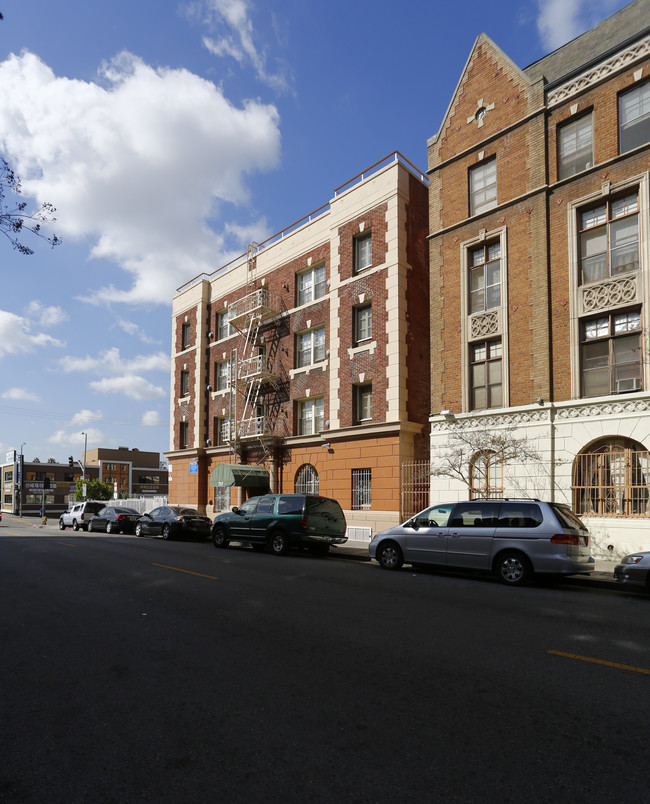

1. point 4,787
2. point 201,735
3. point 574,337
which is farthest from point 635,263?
point 4,787

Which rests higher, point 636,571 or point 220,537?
point 636,571

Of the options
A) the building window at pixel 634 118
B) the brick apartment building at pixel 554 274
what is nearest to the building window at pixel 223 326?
the brick apartment building at pixel 554 274

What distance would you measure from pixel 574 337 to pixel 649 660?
12.1 m

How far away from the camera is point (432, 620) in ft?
25.4

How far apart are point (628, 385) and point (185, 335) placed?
26.1 m

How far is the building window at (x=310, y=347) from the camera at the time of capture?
2550 cm

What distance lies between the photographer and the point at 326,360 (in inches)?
971

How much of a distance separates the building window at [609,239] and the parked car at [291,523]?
394 inches

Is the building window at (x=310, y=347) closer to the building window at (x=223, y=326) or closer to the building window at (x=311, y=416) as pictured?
the building window at (x=311, y=416)

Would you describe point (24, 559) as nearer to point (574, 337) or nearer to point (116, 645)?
point (116, 645)

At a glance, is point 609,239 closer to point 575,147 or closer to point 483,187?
point 575,147

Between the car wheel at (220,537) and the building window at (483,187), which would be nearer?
the car wheel at (220,537)

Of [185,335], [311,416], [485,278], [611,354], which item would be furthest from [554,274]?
[185,335]

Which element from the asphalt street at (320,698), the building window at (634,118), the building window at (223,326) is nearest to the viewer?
the asphalt street at (320,698)
